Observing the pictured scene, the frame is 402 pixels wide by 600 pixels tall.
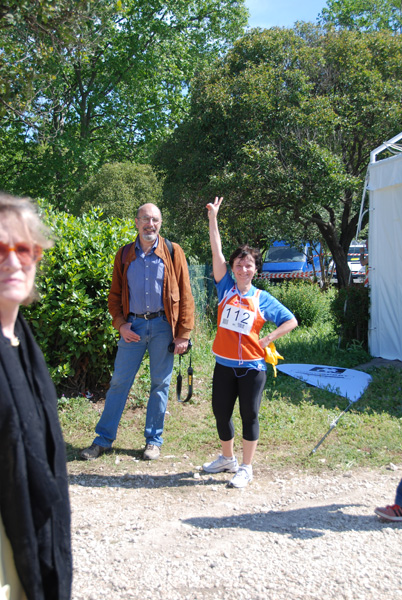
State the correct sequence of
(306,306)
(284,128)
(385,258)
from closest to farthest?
1. (385,258)
2. (306,306)
3. (284,128)

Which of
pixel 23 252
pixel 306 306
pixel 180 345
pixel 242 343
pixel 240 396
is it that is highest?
A: pixel 23 252

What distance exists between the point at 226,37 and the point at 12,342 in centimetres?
2777

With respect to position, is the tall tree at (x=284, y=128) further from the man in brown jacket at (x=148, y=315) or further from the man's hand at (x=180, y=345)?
the man's hand at (x=180, y=345)

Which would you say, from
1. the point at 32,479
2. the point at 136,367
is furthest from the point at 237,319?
the point at 32,479

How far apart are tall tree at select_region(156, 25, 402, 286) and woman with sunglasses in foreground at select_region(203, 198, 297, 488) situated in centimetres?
792

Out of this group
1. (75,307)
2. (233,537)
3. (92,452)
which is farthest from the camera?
(75,307)

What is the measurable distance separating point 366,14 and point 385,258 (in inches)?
941

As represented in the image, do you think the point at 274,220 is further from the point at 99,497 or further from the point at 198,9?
the point at 198,9

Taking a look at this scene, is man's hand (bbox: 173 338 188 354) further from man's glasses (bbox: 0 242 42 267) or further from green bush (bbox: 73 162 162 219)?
green bush (bbox: 73 162 162 219)

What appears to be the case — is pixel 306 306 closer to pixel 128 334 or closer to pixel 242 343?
pixel 128 334

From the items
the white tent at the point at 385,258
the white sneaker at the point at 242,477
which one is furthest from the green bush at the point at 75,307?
the white tent at the point at 385,258

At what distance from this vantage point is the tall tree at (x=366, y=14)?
2683 centimetres

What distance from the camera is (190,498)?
422cm

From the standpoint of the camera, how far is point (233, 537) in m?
3.52
